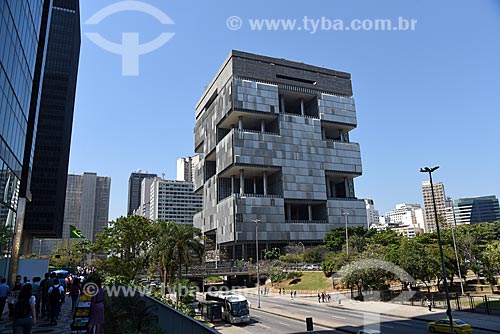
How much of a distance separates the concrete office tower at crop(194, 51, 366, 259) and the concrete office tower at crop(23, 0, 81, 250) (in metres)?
39.2

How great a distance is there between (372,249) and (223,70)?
2634 inches

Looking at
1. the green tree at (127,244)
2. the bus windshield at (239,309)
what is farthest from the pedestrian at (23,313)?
the green tree at (127,244)

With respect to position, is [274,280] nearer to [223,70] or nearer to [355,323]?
[355,323]

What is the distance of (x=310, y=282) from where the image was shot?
66750 millimetres

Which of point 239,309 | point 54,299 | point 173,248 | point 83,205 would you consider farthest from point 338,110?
point 83,205

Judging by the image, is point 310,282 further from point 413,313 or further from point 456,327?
point 456,327

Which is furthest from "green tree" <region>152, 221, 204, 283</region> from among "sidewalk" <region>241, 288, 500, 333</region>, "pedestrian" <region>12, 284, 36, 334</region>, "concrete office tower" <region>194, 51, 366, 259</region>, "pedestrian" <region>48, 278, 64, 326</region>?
"concrete office tower" <region>194, 51, 366, 259</region>

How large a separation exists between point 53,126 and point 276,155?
186 feet

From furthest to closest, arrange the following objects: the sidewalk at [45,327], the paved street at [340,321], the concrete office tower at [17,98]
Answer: the paved street at [340,321], the concrete office tower at [17,98], the sidewalk at [45,327]

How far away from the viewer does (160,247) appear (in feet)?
143

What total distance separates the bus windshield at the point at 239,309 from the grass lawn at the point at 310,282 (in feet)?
106

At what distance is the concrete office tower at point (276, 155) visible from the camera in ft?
301

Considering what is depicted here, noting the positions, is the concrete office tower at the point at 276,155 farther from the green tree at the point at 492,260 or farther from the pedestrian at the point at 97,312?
the pedestrian at the point at 97,312

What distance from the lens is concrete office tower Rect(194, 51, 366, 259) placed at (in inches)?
3617
